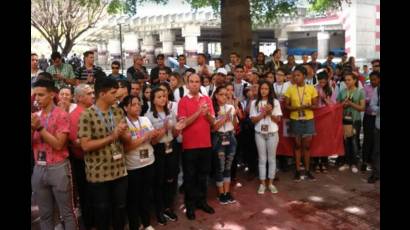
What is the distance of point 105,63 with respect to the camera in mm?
42500

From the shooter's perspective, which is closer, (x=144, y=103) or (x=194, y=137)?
(x=194, y=137)

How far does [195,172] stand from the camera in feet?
16.4

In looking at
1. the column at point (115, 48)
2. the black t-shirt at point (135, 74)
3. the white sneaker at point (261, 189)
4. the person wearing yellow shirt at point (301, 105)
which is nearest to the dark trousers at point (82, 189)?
the white sneaker at point (261, 189)

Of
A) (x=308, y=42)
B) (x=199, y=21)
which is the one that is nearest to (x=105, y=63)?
(x=199, y=21)

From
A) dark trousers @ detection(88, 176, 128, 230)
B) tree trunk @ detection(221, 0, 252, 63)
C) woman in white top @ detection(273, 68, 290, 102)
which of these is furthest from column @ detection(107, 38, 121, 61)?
dark trousers @ detection(88, 176, 128, 230)

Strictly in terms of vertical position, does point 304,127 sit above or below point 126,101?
below

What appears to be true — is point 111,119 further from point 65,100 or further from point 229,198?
point 229,198

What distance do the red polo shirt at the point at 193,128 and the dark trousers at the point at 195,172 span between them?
8cm

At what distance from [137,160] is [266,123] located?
2.22 metres

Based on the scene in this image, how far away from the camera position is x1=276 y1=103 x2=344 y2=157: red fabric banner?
272 inches

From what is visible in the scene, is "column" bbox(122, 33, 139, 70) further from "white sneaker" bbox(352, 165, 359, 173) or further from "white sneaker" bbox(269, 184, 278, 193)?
"white sneaker" bbox(269, 184, 278, 193)

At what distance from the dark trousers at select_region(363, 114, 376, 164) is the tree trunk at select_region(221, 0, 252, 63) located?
3463 millimetres

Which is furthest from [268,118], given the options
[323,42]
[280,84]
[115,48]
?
[115,48]

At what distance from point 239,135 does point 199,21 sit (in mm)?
28030
